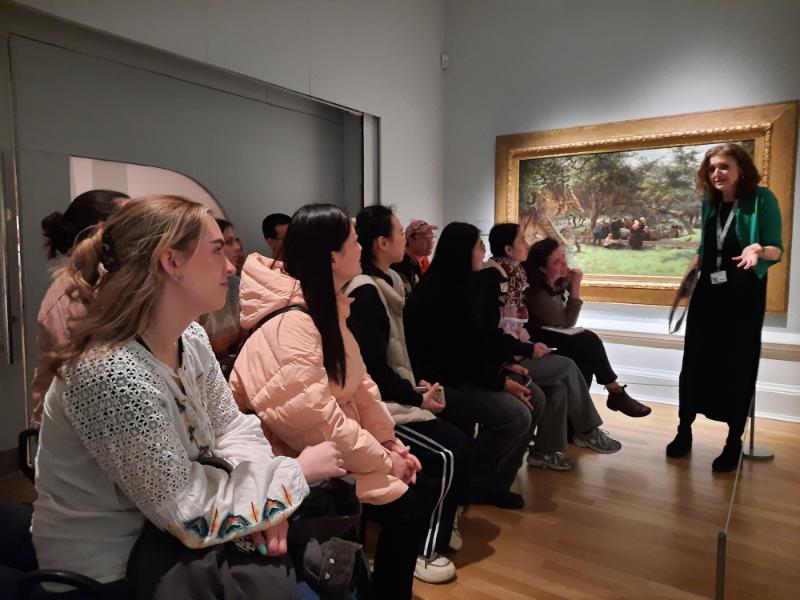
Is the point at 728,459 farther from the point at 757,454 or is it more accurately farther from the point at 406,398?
the point at 406,398

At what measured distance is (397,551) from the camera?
1922 mm

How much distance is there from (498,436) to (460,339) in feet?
2.02

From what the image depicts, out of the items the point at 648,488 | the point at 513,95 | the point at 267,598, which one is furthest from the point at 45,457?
the point at 513,95

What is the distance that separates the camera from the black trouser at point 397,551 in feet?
6.24

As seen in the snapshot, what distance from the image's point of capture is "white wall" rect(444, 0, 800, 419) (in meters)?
4.62

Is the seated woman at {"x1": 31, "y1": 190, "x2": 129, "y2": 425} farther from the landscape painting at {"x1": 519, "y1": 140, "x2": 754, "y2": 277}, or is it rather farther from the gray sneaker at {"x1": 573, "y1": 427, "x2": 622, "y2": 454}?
the landscape painting at {"x1": 519, "y1": 140, "x2": 754, "y2": 277}

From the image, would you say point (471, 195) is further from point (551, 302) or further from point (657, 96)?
point (551, 302)

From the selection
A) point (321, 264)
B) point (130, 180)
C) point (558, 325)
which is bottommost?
point (558, 325)

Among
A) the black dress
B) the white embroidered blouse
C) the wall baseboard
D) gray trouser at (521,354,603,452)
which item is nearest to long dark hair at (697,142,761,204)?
the black dress

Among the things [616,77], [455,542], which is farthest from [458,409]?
[616,77]

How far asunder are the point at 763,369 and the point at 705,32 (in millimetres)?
2944

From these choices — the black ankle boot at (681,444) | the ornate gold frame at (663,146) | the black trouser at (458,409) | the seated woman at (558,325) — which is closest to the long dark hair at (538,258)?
the seated woman at (558,325)

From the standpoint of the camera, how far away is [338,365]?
179 centimetres

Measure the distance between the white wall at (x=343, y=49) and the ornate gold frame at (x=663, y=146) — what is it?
0.88 m
